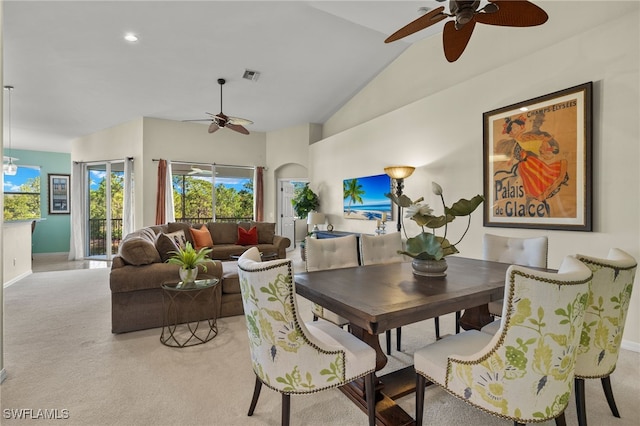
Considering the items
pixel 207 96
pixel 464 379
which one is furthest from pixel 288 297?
pixel 207 96

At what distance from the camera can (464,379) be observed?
55.9 inches

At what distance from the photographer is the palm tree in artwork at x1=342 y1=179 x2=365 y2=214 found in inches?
233

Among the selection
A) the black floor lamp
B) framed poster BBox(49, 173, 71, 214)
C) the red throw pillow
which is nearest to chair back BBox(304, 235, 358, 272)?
the black floor lamp

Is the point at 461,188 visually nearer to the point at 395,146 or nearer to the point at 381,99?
the point at 395,146

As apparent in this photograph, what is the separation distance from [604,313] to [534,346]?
667 millimetres

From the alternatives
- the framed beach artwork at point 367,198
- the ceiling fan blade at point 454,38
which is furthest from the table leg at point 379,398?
the framed beach artwork at point 367,198

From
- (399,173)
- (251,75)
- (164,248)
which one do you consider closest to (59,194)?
(251,75)

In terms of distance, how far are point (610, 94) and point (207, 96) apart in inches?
225

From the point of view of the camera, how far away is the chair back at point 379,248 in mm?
2859

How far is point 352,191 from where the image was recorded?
20.1 feet

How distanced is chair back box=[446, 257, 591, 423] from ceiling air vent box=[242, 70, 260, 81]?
16.5ft

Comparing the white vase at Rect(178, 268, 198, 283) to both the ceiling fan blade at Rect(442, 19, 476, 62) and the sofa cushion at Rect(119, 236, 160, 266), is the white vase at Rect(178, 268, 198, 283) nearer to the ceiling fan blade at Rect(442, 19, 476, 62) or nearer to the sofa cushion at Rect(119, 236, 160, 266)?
the sofa cushion at Rect(119, 236, 160, 266)

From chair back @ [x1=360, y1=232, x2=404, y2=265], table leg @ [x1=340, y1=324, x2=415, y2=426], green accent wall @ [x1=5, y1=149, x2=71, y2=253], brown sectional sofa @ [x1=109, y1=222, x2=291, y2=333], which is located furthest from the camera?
green accent wall @ [x1=5, y1=149, x2=71, y2=253]

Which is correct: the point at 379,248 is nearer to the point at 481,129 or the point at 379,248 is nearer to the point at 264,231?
the point at 481,129
